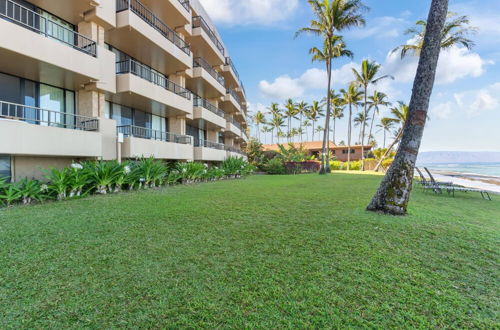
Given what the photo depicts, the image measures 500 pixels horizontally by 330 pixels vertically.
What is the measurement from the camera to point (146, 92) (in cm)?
1254

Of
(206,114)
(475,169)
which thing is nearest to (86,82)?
(206,114)

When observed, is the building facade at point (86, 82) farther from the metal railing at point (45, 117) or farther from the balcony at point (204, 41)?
the balcony at point (204, 41)

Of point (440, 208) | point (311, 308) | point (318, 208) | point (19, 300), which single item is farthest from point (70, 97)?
point (440, 208)

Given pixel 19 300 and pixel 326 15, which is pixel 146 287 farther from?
pixel 326 15

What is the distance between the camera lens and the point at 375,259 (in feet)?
11.0

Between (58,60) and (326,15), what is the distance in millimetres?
21737

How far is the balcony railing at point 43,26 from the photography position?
27.6 ft

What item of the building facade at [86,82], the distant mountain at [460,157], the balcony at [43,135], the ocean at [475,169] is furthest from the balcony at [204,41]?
the distant mountain at [460,157]

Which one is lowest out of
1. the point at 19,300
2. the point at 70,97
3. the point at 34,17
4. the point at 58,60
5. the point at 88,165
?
the point at 19,300

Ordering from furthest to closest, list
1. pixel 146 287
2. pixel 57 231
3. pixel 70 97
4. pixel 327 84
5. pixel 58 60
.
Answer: pixel 327 84 → pixel 70 97 → pixel 58 60 → pixel 57 231 → pixel 146 287

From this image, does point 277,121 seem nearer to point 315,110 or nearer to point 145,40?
point 315,110

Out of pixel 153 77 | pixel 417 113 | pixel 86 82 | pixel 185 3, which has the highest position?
pixel 185 3

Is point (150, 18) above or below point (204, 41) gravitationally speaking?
below

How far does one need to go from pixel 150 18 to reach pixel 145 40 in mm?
3460
